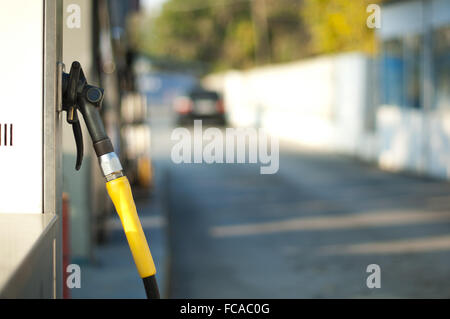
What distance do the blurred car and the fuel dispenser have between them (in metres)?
29.3

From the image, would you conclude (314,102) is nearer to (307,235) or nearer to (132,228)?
(307,235)

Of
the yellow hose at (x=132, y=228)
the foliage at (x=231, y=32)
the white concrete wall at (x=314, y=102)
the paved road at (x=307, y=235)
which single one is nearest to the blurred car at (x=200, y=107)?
the white concrete wall at (x=314, y=102)

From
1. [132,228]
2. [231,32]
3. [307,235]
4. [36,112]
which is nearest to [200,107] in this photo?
[307,235]

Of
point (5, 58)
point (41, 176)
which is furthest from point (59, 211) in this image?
point (5, 58)

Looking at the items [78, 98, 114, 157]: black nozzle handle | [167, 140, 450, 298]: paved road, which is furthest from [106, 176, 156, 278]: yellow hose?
[167, 140, 450, 298]: paved road

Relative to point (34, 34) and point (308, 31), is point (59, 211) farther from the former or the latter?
point (308, 31)

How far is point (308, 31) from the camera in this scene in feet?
200

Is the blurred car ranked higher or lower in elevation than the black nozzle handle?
higher

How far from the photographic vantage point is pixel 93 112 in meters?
2.41

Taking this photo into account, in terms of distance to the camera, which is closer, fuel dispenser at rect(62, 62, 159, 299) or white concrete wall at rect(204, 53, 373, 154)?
fuel dispenser at rect(62, 62, 159, 299)

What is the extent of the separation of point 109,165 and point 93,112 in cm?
17

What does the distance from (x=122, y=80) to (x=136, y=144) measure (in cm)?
145

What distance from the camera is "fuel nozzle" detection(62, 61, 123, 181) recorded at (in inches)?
93.1

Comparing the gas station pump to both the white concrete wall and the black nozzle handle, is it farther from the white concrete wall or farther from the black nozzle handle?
the white concrete wall
